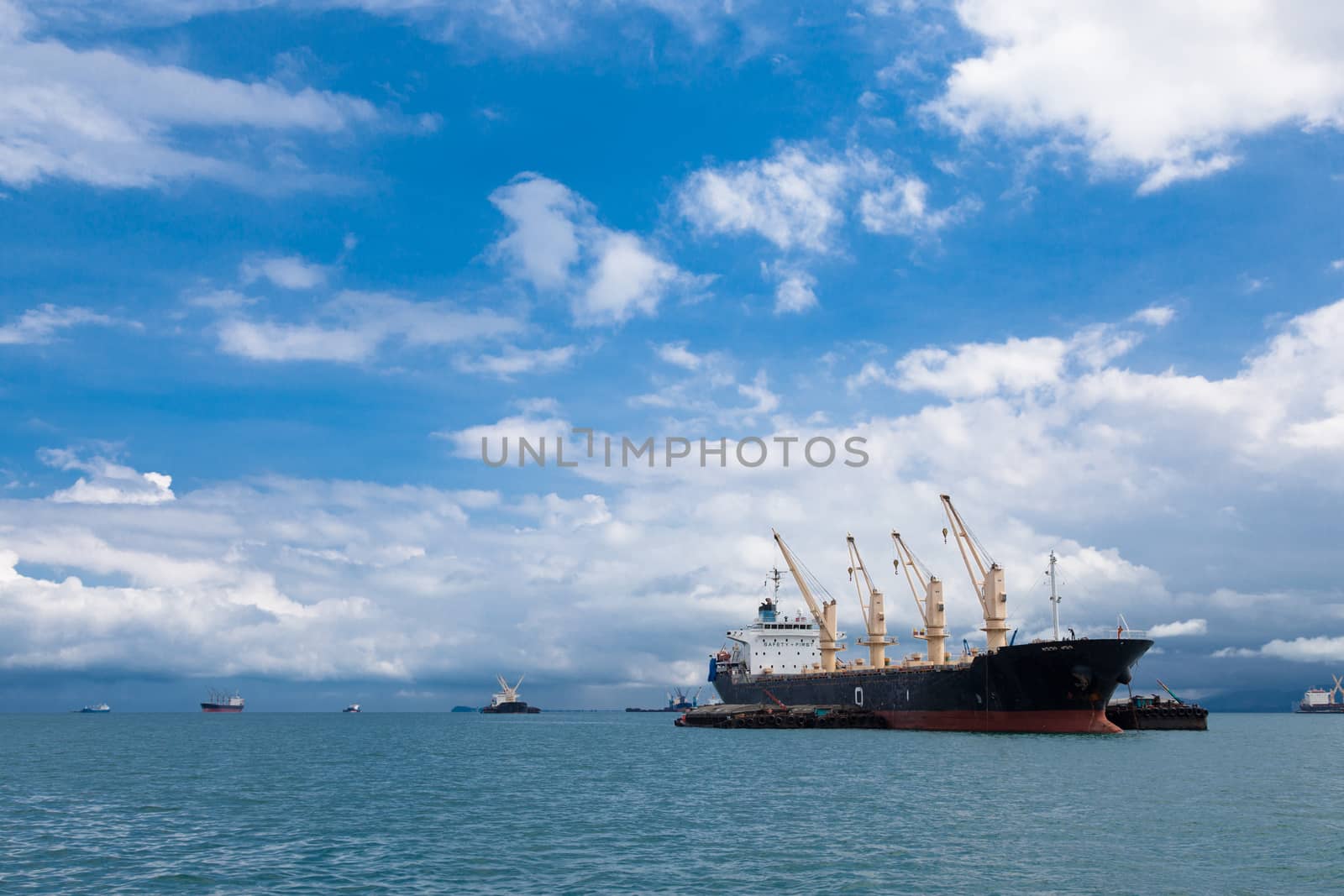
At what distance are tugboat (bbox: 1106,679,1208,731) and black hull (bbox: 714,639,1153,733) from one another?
49.5 ft

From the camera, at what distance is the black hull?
6600cm

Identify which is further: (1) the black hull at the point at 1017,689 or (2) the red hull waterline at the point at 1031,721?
(2) the red hull waterline at the point at 1031,721

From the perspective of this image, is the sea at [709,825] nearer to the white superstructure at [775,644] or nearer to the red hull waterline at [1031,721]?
the red hull waterline at [1031,721]

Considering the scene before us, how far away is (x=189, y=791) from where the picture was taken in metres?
49.0

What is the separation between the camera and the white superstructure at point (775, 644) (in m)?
122

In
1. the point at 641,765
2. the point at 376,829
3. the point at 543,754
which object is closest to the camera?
the point at 376,829

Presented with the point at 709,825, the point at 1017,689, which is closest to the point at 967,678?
the point at 1017,689

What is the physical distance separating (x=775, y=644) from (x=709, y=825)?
88.5 metres

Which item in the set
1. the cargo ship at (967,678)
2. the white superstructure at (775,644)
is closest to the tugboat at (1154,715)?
the cargo ship at (967,678)

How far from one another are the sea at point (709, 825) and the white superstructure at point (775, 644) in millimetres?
54395

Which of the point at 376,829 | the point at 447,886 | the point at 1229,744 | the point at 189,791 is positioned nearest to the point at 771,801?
the point at 376,829

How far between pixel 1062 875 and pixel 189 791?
42.7 metres

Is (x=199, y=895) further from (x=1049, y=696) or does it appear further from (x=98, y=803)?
(x=1049, y=696)

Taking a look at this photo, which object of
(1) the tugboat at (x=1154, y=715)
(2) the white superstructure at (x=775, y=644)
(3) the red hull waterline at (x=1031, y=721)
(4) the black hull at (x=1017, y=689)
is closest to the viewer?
(4) the black hull at (x=1017, y=689)
